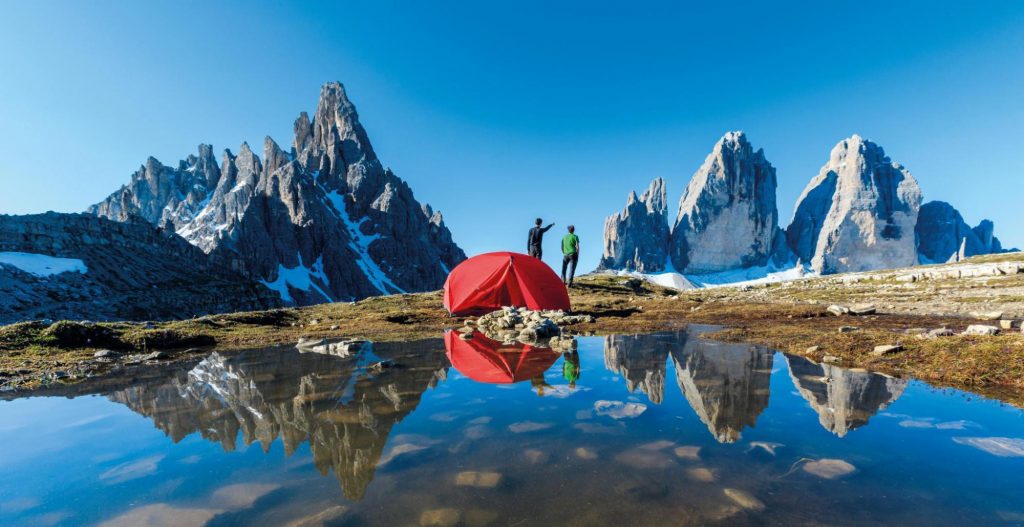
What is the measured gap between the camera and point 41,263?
70500 millimetres

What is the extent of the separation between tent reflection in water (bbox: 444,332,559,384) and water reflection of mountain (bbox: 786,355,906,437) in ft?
13.8

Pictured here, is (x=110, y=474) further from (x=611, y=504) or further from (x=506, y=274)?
(x=506, y=274)

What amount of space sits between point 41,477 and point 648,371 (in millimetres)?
8096

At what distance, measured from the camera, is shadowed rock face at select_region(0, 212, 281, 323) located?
6106 cm

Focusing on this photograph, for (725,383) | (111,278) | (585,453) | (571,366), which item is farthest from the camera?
(111,278)

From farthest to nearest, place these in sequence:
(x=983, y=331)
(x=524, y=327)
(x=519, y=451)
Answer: (x=524, y=327)
(x=983, y=331)
(x=519, y=451)

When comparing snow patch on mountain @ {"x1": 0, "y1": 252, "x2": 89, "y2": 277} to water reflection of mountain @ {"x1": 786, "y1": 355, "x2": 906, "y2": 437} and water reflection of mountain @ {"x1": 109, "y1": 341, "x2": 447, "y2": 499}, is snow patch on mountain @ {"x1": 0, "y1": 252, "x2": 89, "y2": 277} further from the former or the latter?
water reflection of mountain @ {"x1": 786, "y1": 355, "x2": 906, "y2": 437}

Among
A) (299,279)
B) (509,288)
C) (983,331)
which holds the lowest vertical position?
(983,331)

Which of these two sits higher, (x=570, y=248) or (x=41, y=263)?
(x=41, y=263)

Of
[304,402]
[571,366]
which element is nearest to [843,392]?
[571,366]

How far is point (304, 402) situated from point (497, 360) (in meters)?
4.08

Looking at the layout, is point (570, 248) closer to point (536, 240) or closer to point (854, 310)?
point (536, 240)

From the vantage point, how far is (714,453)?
3949mm

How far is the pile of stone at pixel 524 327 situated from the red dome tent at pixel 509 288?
1.24 m
